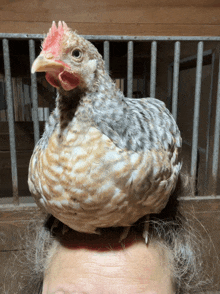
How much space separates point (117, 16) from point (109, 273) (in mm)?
1004

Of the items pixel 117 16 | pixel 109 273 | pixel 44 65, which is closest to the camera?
pixel 44 65

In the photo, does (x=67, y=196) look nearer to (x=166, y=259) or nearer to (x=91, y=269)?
(x=91, y=269)

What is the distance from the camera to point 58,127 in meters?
0.51

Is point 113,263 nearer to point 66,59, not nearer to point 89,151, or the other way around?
point 89,151

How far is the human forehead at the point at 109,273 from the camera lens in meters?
0.57

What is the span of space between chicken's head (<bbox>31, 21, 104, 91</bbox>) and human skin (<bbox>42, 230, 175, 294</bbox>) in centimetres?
35

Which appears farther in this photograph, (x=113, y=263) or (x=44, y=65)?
(x=113, y=263)

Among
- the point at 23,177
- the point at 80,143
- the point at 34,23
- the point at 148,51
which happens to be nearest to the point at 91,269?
the point at 80,143

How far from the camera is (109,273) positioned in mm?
579

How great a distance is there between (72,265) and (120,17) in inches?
39.1

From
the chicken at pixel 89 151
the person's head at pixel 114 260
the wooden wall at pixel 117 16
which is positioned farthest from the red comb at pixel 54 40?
the wooden wall at pixel 117 16

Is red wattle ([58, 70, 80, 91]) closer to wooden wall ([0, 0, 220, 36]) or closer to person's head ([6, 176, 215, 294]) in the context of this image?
person's head ([6, 176, 215, 294])

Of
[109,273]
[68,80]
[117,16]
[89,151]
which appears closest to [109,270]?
[109,273]

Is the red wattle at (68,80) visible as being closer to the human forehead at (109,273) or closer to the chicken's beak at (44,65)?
the chicken's beak at (44,65)
